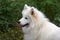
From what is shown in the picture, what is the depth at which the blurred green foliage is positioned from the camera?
8.57 metres

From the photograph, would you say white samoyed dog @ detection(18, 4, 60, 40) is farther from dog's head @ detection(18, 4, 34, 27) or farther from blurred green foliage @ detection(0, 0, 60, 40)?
blurred green foliage @ detection(0, 0, 60, 40)

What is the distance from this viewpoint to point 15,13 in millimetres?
9078

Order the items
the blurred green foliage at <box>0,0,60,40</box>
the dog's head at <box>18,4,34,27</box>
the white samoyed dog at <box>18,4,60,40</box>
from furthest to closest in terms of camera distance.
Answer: the blurred green foliage at <box>0,0,60,40</box>, the dog's head at <box>18,4,34,27</box>, the white samoyed dog at <box>18,4,60,40</box>

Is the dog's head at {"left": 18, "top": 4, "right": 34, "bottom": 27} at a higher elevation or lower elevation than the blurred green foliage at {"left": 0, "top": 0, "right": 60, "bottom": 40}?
higher

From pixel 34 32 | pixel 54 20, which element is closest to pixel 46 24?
pixel 34 32

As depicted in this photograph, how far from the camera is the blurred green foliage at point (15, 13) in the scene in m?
8.57

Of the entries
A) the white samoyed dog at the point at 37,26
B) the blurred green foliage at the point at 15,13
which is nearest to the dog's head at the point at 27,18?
the white samoyed dog at the point at 37,26

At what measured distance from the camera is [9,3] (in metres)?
8.88

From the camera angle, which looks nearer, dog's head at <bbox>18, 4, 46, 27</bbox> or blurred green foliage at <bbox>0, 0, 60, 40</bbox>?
dog's head at <bbox>18, 4, 46, 27</bbox>

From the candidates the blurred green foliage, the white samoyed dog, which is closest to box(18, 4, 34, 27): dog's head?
the white samoyed dog

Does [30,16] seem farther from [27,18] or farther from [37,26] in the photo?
[37,26]

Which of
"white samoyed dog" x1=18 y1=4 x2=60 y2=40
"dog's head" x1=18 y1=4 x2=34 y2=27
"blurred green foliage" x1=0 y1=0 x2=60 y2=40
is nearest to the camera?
"white samoyed dog" x1=18 y1=4 x2=60 y2=40

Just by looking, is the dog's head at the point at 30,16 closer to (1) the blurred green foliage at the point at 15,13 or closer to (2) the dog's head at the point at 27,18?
(2) the dog's head at the point at 27,18

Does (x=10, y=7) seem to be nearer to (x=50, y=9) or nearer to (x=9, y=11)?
(x=9, y=11)
